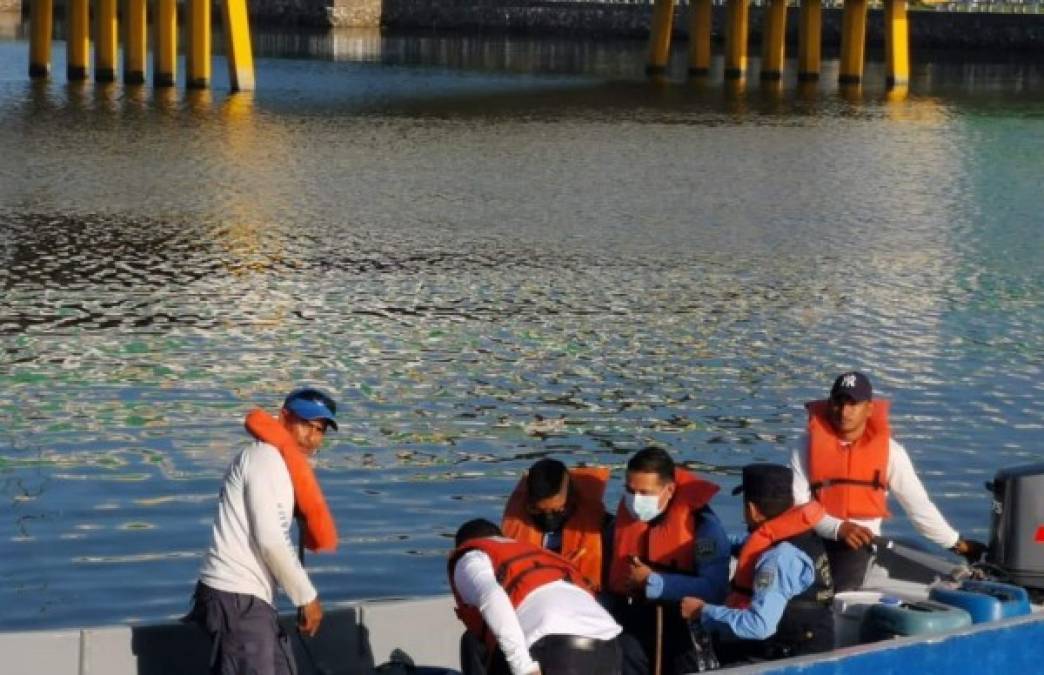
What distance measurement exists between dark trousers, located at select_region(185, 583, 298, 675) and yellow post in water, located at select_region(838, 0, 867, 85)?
61281mm

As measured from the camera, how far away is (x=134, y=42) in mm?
58219

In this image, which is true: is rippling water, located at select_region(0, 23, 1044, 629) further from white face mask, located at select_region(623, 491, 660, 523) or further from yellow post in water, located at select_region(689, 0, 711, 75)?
yellow post in water, located at select_region(689, 0, 711, 75)

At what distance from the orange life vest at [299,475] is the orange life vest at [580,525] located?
3.97 ft

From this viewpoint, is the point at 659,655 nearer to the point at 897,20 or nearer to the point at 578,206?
the point at 578,206

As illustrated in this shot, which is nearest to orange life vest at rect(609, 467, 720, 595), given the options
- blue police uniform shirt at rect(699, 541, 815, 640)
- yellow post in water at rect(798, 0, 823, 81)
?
blue police uniform shirt at rect(699, 541, 815, 640)

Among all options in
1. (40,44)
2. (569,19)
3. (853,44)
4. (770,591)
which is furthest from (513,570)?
(569,19)

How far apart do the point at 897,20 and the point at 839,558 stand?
191 ft

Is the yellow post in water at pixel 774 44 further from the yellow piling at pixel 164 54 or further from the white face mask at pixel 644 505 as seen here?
the white face mask at pixel 644 505

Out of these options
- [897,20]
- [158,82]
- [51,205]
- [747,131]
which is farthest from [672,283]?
[897,20]

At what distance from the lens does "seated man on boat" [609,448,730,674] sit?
9.97 meters

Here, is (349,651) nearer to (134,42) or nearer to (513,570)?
(513,570)

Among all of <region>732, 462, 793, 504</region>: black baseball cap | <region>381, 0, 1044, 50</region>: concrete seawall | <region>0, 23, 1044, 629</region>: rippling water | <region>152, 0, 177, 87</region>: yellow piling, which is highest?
<region>381, 0, 1044, 50</region>: concrete seawall

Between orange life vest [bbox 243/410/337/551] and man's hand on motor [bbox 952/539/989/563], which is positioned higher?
orange life vest [bbox 243/410/337/551]

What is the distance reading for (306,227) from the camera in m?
31.6
